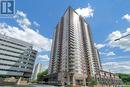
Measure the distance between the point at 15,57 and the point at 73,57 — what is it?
34.3m

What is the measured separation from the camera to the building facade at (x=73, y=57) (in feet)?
287

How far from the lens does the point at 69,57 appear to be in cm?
9344

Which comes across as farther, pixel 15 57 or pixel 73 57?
pixel 15 57

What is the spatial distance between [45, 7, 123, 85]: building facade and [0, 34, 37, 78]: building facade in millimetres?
16261

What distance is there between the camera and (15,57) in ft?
312

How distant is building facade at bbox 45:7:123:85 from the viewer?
87562 mm

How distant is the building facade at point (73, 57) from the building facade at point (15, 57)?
1626 cm

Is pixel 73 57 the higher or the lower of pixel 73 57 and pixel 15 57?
the lower

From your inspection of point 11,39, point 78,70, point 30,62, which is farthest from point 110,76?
point 11,39

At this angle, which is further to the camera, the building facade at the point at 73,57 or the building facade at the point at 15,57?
the building facade at the point at 15,57

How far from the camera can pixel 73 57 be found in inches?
3669

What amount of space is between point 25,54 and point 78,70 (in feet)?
118

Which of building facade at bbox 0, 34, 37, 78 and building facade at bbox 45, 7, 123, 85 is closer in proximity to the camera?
building facade at bbox 45, 7, 123, 85

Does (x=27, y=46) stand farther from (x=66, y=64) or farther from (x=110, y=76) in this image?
(x=110, y=76)
